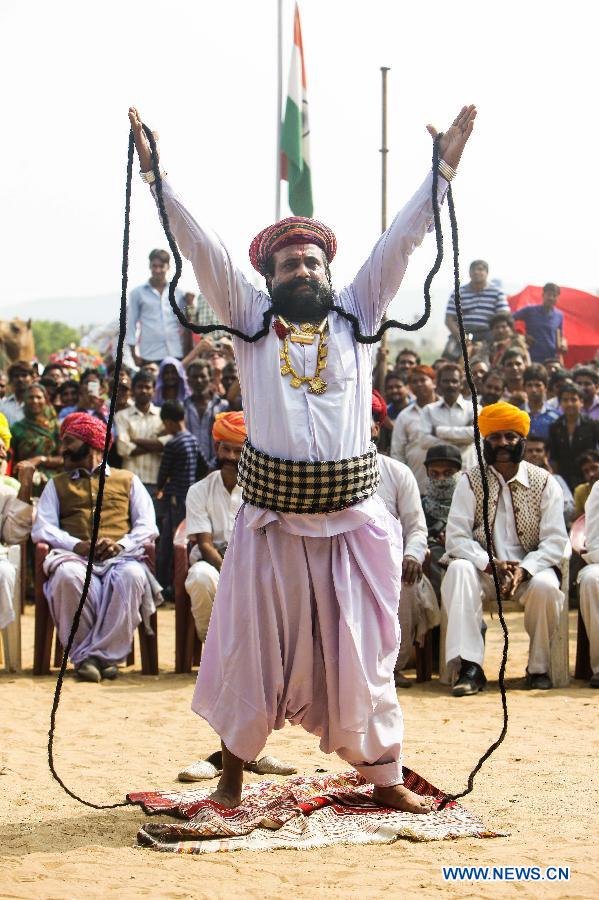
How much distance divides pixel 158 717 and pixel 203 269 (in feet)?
11.3

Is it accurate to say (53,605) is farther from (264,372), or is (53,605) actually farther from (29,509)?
(264,372)

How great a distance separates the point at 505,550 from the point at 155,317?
21.5ft

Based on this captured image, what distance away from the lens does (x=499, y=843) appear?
4797 mm

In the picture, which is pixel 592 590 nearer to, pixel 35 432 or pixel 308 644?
pixel 308 644

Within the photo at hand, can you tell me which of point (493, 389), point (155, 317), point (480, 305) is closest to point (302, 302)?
point (493, 389)

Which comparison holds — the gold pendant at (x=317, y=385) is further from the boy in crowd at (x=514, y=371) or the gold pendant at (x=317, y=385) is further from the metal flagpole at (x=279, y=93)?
the metal flagpole at (x=279, y=93)

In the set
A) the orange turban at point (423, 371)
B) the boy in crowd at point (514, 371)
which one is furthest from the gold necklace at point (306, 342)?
the boy in crowd at point (514, 371)

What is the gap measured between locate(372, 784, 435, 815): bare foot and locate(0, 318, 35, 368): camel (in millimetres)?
15847

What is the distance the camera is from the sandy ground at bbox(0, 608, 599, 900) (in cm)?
436

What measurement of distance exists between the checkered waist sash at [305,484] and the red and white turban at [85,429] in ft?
14.2

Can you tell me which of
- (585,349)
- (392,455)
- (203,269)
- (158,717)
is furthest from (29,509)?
(585,349)

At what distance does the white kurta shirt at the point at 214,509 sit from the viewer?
934cm

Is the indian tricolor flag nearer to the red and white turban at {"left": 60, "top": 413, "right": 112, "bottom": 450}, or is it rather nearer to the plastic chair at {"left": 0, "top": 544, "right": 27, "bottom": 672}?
the red and white turban at {"left": 60, "top": 413, "right": 112, "bottom": 450}

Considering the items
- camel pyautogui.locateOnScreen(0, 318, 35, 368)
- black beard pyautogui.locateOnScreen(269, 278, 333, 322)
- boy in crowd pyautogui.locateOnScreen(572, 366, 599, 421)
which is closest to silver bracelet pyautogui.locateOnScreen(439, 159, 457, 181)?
black beard pyautogui.locateOnScreen(269, 278, 333, 322)
